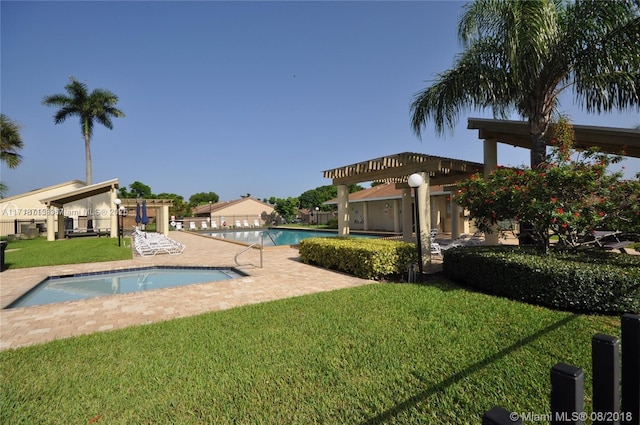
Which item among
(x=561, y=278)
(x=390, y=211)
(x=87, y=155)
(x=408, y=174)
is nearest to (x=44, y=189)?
(x=87, y=155)

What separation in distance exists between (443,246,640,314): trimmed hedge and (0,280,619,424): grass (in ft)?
1.17

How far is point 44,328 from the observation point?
5.16m

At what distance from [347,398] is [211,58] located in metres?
17.0

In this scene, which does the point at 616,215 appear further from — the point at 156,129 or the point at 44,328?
the point at 156,129

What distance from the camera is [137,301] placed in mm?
6613

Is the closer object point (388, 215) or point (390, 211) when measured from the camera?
point (390, 211)

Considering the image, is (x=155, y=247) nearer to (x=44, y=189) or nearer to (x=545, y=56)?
(x=545, y=56)

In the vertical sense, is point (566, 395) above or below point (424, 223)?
below

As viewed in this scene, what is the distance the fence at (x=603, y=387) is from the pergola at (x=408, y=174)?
250 inches

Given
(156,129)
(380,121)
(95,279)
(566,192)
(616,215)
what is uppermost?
(156,129)

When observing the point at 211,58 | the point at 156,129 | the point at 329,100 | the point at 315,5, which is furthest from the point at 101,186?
the point at 315,5

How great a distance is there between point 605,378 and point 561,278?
4871mm

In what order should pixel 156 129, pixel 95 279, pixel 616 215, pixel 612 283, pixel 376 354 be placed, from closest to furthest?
pixel 376 354 < pixel 612 283 < pixel 616 215 < pixel 95 279 < pixel 156 129

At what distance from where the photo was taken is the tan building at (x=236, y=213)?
44250 millimetres
